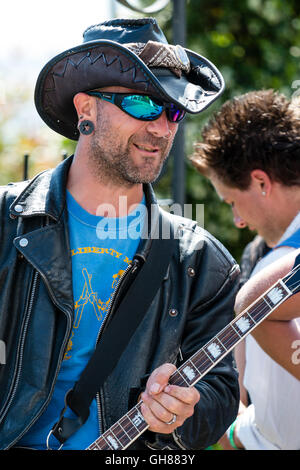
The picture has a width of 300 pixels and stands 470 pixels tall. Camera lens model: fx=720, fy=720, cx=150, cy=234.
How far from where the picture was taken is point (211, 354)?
2518 millimetres

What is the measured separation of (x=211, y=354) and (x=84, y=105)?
1162 millimetres

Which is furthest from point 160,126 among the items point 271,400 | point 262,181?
point 271,400

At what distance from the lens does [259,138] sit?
12.5 ft

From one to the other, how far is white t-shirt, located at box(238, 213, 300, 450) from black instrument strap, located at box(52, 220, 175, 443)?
56 cm

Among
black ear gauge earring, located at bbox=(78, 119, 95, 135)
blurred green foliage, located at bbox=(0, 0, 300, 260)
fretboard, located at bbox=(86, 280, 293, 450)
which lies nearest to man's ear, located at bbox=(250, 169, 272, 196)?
black ear gauge earring, located at bbox=(78, 119, 95, 135)

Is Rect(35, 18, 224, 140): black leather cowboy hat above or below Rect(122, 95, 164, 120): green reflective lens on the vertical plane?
above

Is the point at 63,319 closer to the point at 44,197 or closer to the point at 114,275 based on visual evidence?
the point at 114,275

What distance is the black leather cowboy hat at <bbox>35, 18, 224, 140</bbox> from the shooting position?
2734 millimetres

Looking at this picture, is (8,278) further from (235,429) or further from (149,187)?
(235,429)

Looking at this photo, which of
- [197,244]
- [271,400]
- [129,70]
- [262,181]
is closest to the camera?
[129,70]

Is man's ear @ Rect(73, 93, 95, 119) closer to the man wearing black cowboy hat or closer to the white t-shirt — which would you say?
the man wearing black cowboy hat

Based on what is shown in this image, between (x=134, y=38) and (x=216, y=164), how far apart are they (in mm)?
1331

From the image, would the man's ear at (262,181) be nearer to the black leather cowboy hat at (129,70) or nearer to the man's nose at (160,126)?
the black leather cowboy hat at (129,70)

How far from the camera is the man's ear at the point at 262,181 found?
148 inches
